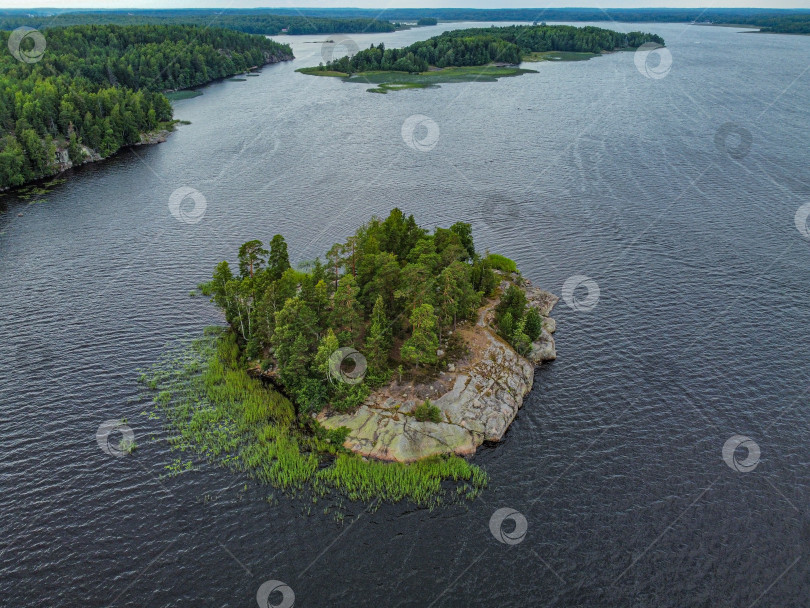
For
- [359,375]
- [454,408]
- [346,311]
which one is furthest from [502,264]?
[359,375]

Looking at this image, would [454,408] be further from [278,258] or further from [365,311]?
[278,258]

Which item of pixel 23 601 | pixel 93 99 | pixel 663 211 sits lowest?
pixel 23 601

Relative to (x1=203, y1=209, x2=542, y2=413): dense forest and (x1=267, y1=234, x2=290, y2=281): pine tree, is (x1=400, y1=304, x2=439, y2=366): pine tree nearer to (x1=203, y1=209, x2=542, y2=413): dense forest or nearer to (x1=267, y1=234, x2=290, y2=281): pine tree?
(x1=203, y1=209, x2=542, y2=413): dense forest

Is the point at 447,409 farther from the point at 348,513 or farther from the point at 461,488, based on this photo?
the point at 348,513

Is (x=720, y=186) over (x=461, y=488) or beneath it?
over

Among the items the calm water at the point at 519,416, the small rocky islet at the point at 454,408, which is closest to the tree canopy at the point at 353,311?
the small rocky islet at the point at 454,408

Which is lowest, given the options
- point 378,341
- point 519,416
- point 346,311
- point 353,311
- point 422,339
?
point 519,416

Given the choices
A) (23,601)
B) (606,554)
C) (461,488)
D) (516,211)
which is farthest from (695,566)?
(516,211)

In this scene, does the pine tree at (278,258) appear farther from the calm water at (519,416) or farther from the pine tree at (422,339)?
the pine tree at (422,339)

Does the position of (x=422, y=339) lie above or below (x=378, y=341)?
above
